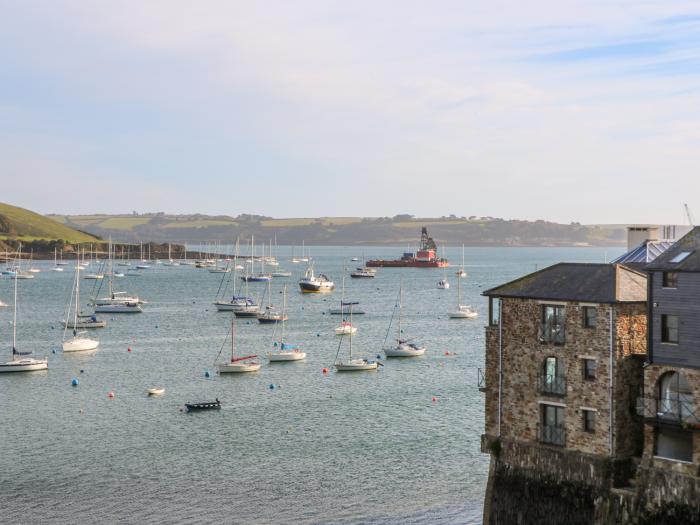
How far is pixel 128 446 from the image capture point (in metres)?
67.8

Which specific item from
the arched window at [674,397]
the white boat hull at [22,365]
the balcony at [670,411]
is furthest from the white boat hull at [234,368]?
the arched window at [674,397]

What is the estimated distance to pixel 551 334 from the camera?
4353 cm

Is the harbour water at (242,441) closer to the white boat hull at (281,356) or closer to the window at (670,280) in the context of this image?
the white boat hull at (281,356)

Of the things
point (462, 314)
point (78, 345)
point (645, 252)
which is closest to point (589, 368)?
point (645, 252)

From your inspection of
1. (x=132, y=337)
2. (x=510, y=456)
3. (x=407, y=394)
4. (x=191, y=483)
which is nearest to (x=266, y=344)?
(x=132, y=337)

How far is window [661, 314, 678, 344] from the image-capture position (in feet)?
131

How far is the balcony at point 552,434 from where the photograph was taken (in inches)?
1678

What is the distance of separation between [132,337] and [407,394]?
5781 centimetres

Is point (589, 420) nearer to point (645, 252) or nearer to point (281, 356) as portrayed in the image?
point (645, 252)

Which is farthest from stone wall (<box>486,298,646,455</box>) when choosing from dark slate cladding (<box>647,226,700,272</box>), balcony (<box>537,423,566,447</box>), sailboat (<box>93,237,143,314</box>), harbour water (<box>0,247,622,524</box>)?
sailboat (<box>93,237,143,314</box>)

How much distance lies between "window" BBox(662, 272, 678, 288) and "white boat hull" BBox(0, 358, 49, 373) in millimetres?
75199

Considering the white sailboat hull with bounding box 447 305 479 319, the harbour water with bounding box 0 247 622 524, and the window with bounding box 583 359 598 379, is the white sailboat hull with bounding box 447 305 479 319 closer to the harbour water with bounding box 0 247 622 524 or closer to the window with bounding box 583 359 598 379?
the harbour water with bounding box 0 247 622 524

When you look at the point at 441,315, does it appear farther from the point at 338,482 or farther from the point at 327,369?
the point at 338,482

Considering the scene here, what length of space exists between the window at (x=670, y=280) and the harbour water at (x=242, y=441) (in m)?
17.5
